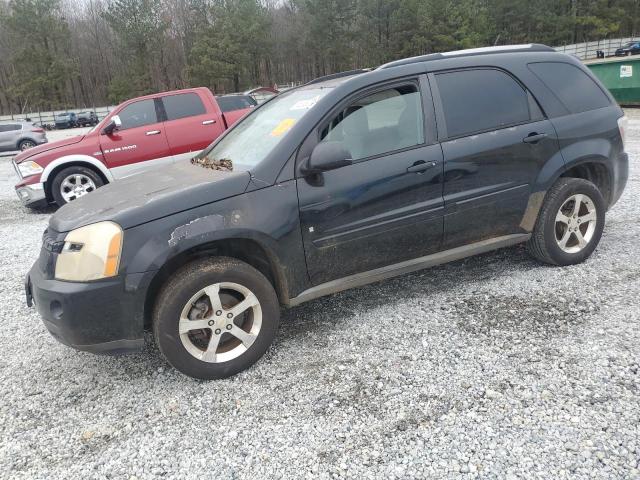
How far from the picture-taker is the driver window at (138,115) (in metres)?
8.16

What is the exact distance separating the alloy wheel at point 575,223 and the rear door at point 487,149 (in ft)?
1.41

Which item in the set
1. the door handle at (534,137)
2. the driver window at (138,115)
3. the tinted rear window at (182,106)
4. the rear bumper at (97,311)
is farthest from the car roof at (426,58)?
the driver window at (138,115)

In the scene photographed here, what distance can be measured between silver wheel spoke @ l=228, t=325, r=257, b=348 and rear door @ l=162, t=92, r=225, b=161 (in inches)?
228

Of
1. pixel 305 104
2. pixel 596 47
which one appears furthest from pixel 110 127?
pixel 596 47

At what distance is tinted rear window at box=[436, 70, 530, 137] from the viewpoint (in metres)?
3.47

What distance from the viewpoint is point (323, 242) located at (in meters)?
3.07

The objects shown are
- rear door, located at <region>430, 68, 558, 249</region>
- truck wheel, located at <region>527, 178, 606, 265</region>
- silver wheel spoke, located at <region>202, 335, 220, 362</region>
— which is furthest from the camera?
truck wheel, located at <region>527, 178, 606, 265</region>

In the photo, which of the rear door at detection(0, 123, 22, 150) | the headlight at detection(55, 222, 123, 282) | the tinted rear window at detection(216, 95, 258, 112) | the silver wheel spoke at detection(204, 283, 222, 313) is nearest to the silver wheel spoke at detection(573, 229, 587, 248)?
the silver wheel spoke at detection(204, 283, 222, 313)

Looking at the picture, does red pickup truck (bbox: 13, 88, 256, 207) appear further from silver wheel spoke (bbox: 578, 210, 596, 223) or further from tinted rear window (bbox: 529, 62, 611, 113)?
silver wheel spoke (bbox: 578, 210, 596, 223)

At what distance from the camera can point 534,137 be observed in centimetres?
368

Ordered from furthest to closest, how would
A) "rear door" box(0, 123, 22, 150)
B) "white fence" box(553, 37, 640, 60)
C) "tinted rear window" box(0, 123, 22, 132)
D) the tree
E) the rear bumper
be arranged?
"white fence" box(553, 37, 640, 60) < the tree < "tinted rear window" box(0, 123, 22, 132) < "rear door" box(0, 123, 22, 150) < the rear bumper

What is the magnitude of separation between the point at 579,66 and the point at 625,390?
9.37 ft

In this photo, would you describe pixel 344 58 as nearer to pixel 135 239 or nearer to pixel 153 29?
pixel 153 29

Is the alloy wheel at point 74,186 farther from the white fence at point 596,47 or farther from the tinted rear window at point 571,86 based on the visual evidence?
the white fence at point 596,47
